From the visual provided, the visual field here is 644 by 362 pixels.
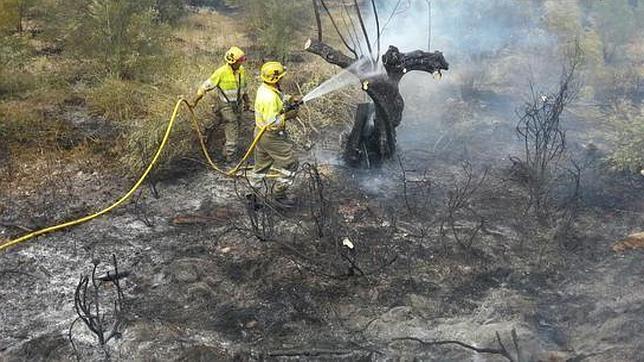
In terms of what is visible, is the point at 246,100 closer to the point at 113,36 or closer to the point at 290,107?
the point at 290,107

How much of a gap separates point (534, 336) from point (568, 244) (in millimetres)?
1500

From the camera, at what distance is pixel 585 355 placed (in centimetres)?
381

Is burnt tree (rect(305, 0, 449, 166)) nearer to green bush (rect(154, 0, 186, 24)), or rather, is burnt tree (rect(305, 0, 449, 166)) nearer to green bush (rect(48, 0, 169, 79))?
green bush (rect(48, 0, 169, 79))

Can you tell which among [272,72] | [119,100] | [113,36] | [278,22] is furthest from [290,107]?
[278,22]

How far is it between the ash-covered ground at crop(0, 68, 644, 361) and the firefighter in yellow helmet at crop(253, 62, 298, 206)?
1.13ft

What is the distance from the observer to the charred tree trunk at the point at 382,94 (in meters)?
6.13

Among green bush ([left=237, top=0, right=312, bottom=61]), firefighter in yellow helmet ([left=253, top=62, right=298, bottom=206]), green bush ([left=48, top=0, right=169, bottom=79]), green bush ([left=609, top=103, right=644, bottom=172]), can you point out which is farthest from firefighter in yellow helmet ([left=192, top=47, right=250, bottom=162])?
green bush ([left=609, top=103, right=644, bottom=172])

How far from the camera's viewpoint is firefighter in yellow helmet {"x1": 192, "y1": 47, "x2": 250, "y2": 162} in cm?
643

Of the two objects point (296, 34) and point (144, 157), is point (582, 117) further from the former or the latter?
point (144, 157)

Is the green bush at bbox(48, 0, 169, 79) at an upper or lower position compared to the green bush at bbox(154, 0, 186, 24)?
lower

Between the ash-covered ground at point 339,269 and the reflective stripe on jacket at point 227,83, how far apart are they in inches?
36.2

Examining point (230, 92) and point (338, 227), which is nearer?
point (338, 227)

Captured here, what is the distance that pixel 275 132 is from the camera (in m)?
5.84

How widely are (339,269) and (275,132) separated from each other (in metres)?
1.62
